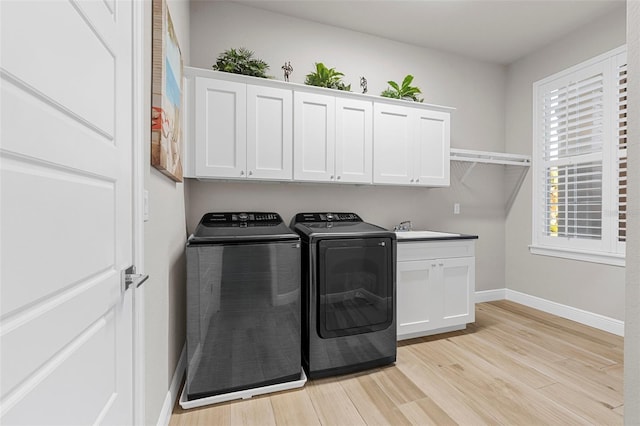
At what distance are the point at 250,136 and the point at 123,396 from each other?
1.78 meters

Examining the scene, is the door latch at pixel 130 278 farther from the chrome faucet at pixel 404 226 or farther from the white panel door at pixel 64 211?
the chrome faucet at pixel 404 226

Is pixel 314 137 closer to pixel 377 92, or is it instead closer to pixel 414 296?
pixel 377 92

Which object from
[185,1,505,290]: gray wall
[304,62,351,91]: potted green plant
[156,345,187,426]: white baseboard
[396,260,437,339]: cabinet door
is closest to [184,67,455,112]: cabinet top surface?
[304,62,351,91]: potted green plant

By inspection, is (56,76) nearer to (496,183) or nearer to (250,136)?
(250,136)

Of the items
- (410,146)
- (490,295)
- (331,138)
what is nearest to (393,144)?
(410,146)

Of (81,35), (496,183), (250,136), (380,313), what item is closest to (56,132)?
(81,35)

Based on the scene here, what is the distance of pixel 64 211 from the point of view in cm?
64

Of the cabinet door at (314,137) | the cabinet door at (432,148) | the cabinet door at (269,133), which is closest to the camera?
the cabinet door at (269,133)

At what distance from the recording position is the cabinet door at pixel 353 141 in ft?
8.43

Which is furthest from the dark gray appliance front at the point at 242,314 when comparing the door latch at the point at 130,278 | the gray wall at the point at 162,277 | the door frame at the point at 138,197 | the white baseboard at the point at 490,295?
the white baseboard at the point at 490,295

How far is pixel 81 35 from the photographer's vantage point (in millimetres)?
703

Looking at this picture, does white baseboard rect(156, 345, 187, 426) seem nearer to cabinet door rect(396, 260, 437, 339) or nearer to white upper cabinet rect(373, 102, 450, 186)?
cabinet door rect(396, 260, 437, 339)

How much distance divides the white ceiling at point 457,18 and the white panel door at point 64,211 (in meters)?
2.29

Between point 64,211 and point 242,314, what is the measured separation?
1282mm
